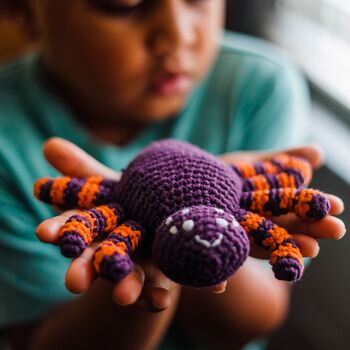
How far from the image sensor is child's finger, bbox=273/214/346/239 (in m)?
0.43

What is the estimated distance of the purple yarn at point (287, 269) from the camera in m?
0.37

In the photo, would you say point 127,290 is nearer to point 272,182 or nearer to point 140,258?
point 140,258

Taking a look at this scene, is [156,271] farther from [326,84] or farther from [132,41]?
[326,84]

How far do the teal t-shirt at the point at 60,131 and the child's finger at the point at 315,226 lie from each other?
1.11 feet

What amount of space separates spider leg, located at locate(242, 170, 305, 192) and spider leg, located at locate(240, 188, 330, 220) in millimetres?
17

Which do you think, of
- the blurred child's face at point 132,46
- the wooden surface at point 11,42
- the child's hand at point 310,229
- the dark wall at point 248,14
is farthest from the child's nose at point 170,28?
the dark wall at point 248,14

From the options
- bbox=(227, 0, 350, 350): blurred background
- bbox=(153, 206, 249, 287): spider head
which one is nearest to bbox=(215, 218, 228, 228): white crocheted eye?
bbox=(153, 206, 249, 287): spider head

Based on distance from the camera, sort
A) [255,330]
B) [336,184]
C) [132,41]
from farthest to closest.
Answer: [336,184], [255,330], [132,41]

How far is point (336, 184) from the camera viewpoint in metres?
0.87

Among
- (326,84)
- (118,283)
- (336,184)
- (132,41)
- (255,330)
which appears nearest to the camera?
(118,283)

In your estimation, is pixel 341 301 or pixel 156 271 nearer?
pixel 156 271

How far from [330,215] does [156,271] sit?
152 mm

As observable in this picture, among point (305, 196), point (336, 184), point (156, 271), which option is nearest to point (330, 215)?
point (305, 196)

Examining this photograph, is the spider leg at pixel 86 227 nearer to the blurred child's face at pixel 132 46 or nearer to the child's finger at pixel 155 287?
the child's finger at pixel 155 287
